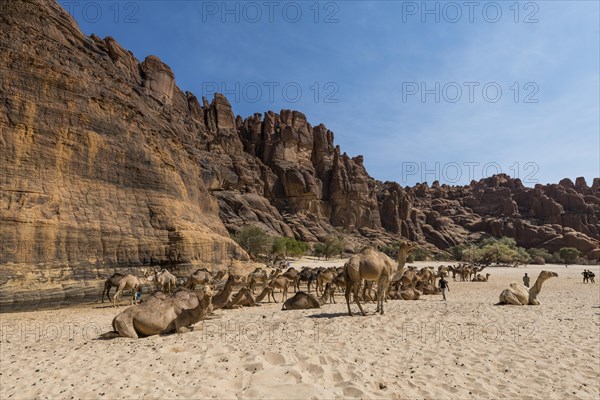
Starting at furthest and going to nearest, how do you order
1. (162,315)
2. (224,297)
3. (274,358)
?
(224,297), (162,315), (274,358)

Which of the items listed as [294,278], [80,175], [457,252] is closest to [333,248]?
[457,252]

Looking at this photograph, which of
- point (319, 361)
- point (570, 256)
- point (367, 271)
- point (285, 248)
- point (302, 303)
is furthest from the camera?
point (570, 256)

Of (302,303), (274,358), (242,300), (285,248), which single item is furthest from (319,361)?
(285,248)

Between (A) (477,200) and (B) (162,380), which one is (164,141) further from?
(A) (477,200)

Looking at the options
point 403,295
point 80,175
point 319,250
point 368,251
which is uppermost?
point 80,175

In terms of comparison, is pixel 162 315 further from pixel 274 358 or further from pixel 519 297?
pixel 519 297

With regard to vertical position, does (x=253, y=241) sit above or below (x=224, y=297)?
above

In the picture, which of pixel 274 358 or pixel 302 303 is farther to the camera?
pixel 302 303

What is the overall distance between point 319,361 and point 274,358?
89 centimetres

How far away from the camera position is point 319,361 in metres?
6.99

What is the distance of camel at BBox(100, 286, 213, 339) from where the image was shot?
9.77 m

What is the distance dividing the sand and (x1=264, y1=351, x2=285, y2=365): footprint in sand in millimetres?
34

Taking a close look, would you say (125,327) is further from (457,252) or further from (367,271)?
(457,252)

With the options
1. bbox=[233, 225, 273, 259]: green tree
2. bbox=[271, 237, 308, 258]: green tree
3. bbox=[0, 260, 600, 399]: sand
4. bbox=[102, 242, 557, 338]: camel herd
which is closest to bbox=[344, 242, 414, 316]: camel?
bbox=[102, 242, 557, 338]: camel herd
